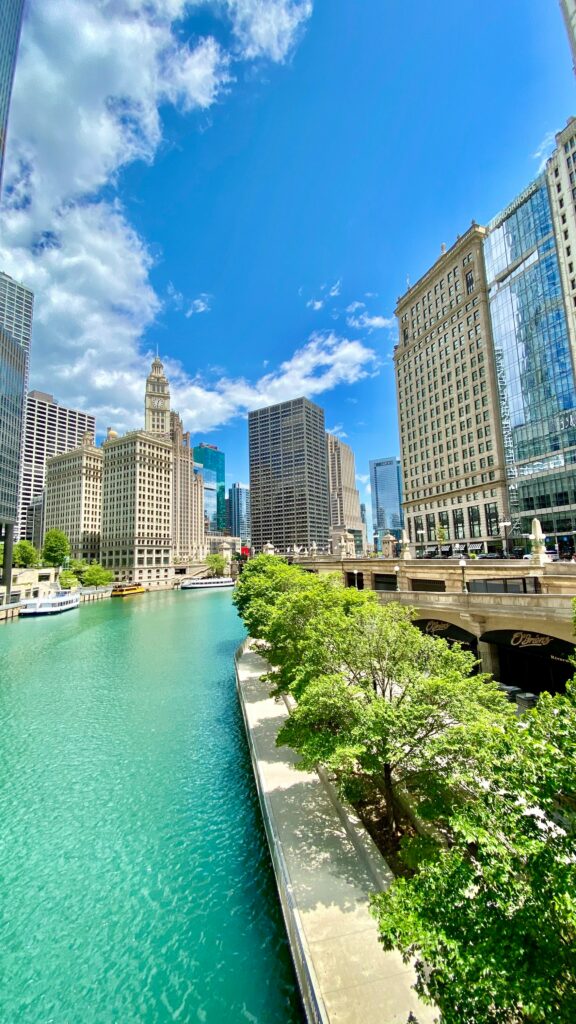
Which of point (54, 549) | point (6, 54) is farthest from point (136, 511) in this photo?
point (6, 54)

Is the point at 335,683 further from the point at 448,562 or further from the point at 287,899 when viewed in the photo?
the point at 448,562

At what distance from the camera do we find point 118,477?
15738 centimetres

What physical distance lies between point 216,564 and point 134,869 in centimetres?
16283

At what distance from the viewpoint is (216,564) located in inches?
6900

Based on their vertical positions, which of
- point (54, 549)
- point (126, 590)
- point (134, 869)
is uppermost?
point (54, 549)

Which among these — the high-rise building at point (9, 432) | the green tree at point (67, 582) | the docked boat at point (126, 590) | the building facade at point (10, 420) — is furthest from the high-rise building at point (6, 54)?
the docked boat at point (126, 590)

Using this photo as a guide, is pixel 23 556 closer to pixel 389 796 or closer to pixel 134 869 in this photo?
pixel 134 869

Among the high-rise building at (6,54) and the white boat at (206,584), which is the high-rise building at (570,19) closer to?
the high-rise building at (6,54)

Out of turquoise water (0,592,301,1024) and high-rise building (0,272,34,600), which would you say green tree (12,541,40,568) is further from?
turquoise water (0,592,301,1024)

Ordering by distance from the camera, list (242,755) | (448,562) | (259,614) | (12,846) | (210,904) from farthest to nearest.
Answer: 1. (448,562)
2. (259,614)
3. (242,755)
4. (12,846)
5. (210,904)

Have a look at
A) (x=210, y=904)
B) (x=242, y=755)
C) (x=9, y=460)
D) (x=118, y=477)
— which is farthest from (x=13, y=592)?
(x=210, y=904)

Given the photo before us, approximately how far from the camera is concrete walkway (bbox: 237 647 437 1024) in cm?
820

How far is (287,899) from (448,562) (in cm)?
2998

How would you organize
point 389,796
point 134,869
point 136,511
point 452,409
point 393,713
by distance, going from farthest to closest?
point 136,511 < point 452,409 < point 134,869 < point 389,796 < point 393,713
